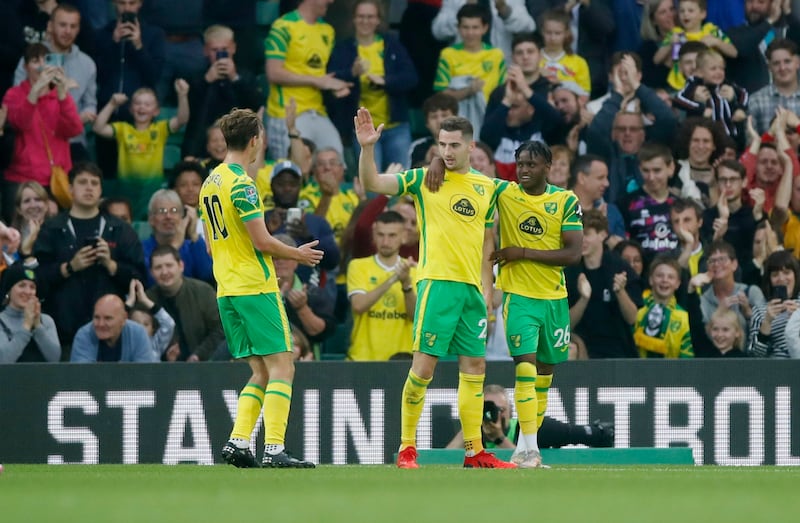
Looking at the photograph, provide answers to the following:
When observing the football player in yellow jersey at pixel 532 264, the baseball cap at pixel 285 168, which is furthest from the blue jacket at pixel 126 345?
the football player in yellow jersey at pixel 532 264

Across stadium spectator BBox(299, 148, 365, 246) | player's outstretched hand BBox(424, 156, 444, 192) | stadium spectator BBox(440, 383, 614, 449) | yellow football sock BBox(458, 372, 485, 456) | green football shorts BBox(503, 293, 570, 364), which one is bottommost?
stadium spectator BBox(440, 383, 614, 449)

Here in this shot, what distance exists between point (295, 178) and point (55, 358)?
10.2 ft

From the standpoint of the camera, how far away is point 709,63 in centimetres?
1639

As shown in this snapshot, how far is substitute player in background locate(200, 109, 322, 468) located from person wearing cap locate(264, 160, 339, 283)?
449 centimetres

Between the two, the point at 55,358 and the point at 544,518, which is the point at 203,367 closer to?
the point at 55,358

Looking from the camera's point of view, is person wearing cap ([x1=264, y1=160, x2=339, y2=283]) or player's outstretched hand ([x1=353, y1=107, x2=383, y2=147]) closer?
player's outstretched hand ([x1=353, y1=107, x2=383, y2=147])

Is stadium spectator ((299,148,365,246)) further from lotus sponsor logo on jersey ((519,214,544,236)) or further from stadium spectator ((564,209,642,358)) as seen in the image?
lotus sponsor logo on jersey ((519,214,544,236))

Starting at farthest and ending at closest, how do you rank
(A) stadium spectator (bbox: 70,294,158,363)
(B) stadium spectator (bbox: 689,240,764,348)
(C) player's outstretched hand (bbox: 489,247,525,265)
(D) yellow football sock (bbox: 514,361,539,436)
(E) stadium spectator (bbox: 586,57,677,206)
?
(E) stadium spectator (bbox: 586,57,677,206)
(B) stadium spectator (bbox: 689,240,764,348)
(A) stadium spectator (bbox: 70,294,158,363)
(C) player's outstretched hand (bbox: 489,247,525,265)
(D) yellow football sock (bbox: 514,361,539,436)

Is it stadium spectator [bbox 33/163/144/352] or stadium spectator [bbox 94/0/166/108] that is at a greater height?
stadium spectator [bbox 94/0/166/108]

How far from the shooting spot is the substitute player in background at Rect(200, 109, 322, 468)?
9.41 metres

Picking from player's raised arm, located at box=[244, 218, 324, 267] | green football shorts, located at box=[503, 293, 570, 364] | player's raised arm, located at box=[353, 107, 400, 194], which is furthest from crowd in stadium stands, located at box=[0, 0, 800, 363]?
player's raised arm, located at box=[244, 218, 324, 267]

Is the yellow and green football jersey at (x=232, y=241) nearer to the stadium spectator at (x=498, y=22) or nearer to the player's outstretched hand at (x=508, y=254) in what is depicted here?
the player's outstretched hand at (x=508, y=254)

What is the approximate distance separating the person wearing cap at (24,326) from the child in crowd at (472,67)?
17.8ft

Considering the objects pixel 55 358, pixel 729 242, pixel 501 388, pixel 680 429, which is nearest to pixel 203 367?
pixel 55 358
